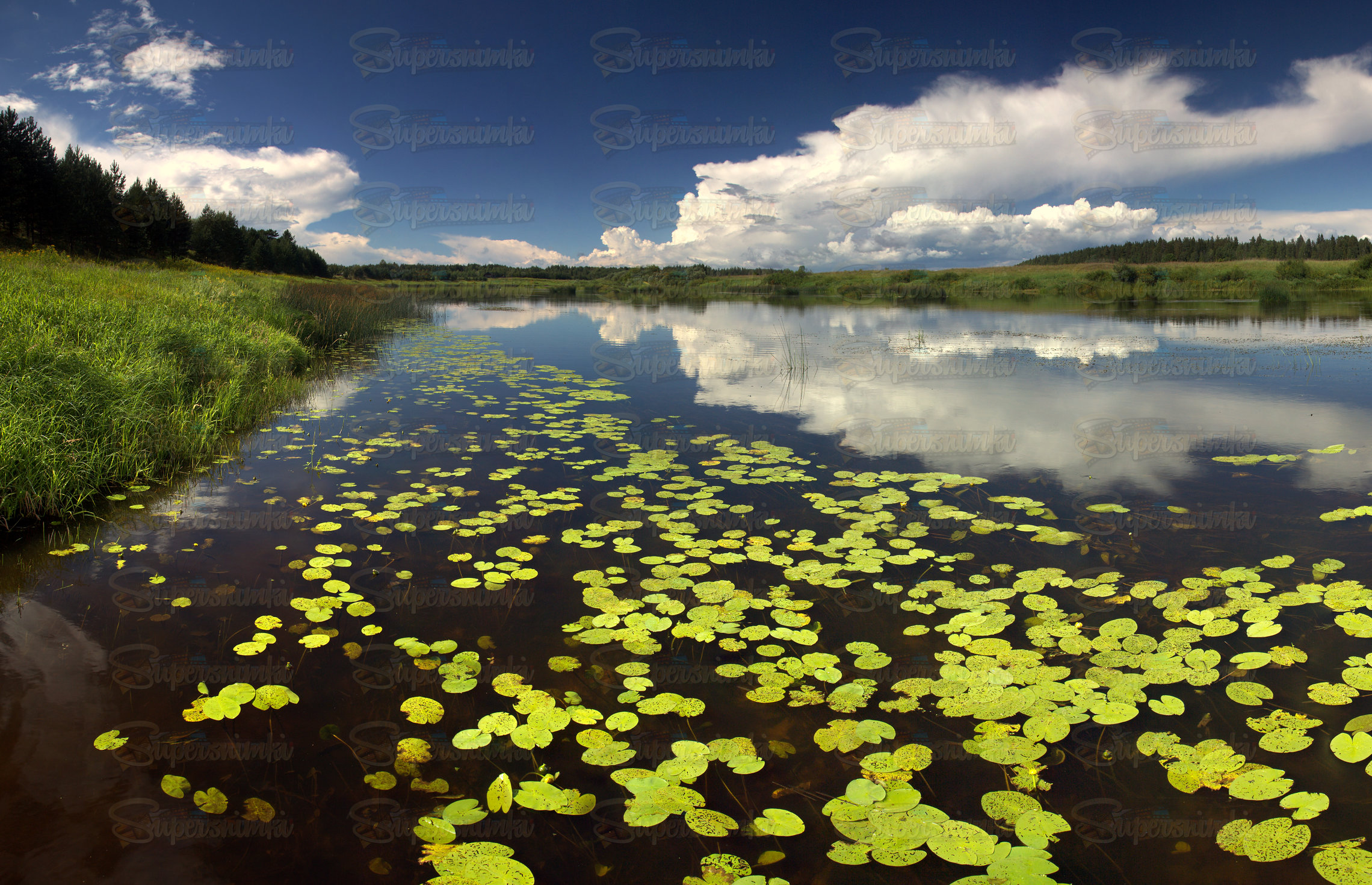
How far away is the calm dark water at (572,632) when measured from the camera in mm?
2234

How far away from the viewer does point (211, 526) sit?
511 centimetres

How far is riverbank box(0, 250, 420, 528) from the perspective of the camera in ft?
17.5

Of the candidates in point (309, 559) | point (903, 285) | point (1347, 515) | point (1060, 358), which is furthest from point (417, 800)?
point (903, 285)

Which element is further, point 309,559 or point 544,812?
point 309,559

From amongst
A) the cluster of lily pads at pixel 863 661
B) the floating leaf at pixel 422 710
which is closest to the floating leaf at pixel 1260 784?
the cluster of lily pads at pixel 863 661

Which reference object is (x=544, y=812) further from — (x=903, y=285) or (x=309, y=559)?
(x=903, y=285)

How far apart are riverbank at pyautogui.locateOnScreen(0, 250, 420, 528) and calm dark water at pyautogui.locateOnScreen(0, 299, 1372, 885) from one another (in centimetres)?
49

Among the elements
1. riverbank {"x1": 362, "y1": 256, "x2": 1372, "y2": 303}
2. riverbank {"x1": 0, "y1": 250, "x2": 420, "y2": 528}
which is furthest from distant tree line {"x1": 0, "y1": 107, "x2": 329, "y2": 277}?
riverbank {"x1": 0, "y1": 250, "x2": 420, "y2": 528}

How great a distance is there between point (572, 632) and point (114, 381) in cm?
660

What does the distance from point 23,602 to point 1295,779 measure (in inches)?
261

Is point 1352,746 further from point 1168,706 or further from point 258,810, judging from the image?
point 258,810

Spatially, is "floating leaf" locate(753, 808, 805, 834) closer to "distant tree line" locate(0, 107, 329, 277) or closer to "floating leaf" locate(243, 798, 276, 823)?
"floating leaf" locate(243, 798, 276, 823)

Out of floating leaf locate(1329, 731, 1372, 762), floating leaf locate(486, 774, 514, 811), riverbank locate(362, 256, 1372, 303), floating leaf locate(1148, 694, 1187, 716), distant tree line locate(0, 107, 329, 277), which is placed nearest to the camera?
floating leaf locate(486, 774, 514, 811)

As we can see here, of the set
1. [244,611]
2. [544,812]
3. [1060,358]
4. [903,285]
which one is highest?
[903,285]
